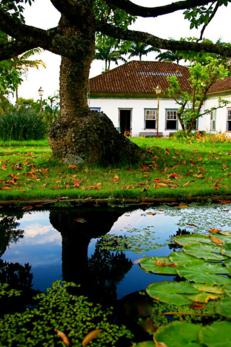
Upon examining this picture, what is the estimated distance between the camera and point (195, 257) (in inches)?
140

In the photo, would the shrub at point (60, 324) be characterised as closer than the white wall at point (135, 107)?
Yes

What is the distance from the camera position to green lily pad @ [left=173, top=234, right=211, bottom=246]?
4047 millimetres

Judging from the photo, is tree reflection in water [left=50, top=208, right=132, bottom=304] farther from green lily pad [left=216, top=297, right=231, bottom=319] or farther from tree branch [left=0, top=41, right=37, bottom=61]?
tree branch [left=0, top=41, right=37, bottom=61]

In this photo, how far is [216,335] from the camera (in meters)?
2.27

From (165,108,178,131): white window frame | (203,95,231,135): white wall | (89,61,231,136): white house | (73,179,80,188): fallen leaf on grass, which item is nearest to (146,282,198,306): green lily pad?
(73,179,80,188): fallen leaf on grass

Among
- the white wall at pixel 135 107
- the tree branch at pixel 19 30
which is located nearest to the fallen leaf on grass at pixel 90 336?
the tree branch at pixel 19 30

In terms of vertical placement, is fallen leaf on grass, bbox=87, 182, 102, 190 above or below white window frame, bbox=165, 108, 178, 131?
below

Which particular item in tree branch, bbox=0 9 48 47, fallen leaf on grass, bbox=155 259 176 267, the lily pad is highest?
tree branch, bbox=0 9 48 47

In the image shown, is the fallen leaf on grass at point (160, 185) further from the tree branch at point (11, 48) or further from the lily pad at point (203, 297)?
the lily pad at point (203, 297)

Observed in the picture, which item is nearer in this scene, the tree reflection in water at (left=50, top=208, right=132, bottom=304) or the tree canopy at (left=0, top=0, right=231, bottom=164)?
the tree reflection in water at (left=50, top=208, right=132, bottom=304)

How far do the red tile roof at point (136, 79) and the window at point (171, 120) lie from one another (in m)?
1.87

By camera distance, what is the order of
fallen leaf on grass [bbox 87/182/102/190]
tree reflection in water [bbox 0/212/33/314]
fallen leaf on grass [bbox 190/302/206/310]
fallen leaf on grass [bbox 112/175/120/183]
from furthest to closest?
fallen leaf on grass [bbox 112/175/120/183] → fallen leaf on grass [bbox 87/182/102/190] → tree reflection in water [bbox 0/212/33/314] → fallen leaf on grass [bbox 190/302/206/310]

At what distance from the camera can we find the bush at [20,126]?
15.6m

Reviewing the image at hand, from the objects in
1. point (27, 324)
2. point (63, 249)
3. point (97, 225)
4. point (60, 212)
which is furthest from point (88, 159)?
point (27, 324)
